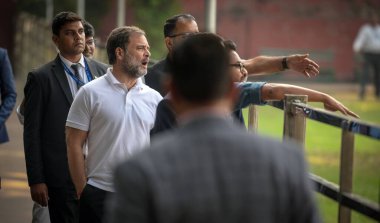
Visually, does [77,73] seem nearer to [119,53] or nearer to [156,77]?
[156,77]

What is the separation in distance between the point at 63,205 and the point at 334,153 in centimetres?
1115

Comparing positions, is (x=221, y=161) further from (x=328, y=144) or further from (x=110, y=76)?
(x=328, y=144)

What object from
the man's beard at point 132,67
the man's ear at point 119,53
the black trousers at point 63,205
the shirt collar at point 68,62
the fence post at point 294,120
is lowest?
the black trousers at point 63,205

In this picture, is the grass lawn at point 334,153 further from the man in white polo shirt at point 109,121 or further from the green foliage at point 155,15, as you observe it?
the green foliage at point 155,15

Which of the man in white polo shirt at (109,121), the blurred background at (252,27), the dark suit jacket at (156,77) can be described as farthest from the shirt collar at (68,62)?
the blurred background at (252,27)

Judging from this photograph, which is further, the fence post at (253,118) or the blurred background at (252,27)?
the blurred background at (252,27)

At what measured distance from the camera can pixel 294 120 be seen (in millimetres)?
5703

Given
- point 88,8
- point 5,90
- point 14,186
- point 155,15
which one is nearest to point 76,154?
point 5,90

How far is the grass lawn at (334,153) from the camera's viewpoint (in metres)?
11.6

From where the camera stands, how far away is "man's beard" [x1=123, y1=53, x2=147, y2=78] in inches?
228

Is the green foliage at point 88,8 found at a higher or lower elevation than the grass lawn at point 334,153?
higher

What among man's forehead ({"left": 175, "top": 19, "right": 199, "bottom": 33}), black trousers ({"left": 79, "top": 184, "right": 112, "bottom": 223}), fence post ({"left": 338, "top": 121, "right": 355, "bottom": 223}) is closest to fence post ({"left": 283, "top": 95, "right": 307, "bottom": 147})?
fence post ({"left": 338, "top": 121, "right": 355, "bottom": 223})

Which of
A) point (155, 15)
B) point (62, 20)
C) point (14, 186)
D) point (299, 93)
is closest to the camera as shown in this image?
point (299, 93)

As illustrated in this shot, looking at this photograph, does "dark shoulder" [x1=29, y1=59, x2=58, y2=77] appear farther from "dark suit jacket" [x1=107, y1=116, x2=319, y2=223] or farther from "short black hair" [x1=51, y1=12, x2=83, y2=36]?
"dark suit jacket" [x1=107, y1=116, x2=319, y2=223]
